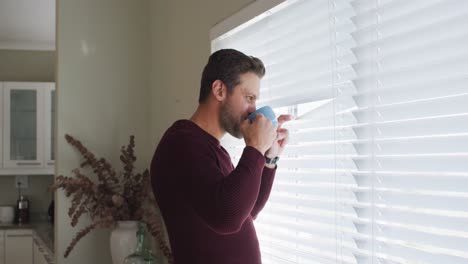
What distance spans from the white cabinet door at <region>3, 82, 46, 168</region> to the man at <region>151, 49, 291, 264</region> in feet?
15.2

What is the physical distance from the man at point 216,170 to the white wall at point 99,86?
177 cm

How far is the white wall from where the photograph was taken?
3.24 meters

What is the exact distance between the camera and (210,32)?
8.43 feet

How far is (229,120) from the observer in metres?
1.61

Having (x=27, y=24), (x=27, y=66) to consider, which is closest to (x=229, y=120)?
(x=27, y=24)

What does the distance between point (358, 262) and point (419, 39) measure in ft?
2.06

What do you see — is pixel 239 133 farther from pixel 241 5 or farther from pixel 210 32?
pixel 210 32

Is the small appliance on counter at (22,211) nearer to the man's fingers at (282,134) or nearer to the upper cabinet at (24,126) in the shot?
the upper cabinet at (24,126)

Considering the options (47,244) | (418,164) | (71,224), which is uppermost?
(418,164)

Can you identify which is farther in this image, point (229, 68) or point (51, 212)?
point (51, 212)

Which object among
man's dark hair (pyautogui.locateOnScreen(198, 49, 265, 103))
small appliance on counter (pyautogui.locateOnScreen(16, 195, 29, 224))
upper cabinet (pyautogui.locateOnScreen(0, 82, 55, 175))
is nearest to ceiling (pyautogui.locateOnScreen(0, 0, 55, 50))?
upper cabinet (pyautogui.locateOnScreen(0, 82, 55, 175))

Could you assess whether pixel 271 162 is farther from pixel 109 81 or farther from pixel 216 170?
pixel 109 81

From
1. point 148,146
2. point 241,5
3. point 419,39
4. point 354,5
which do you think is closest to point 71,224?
point 148,146

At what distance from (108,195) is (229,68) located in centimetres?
175
